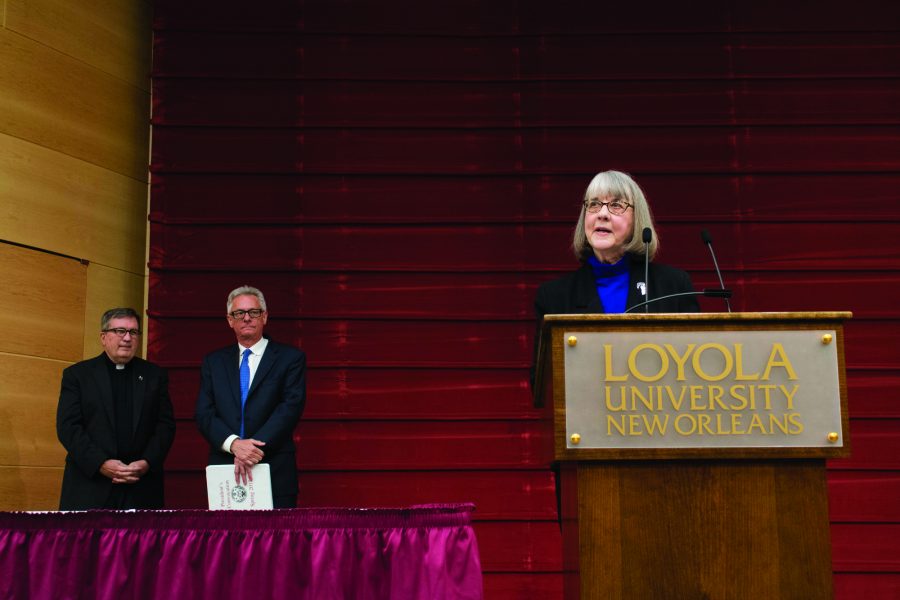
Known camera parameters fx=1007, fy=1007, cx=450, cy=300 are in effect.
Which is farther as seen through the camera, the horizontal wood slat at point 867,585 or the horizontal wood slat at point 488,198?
the horizontal wood slat at point 488,198

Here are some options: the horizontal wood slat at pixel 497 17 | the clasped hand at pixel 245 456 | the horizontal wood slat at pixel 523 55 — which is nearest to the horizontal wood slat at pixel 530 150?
the horizontal wood slat at pixel 523 55

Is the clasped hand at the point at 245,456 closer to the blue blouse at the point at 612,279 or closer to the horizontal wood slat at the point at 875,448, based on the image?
the blue blouse at the point at 612,279

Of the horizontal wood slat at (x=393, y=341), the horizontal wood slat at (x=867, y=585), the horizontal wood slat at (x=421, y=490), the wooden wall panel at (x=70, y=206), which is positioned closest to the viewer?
the wooden wall panel at (x=70, y=206)

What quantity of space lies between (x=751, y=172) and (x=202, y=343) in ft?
8.74

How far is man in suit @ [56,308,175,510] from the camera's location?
376 centimetres

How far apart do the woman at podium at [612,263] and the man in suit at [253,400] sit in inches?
58.4

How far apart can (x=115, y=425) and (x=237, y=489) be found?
65cm

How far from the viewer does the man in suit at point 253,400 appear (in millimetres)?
3758

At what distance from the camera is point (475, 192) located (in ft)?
15.5

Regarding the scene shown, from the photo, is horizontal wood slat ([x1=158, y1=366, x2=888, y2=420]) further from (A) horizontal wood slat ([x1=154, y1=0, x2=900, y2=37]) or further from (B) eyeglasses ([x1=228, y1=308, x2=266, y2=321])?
(A) horizontal wood slat ([x1=154, y1=0, x2=900, y2=37])

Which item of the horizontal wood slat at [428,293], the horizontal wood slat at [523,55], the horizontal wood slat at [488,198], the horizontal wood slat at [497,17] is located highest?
the horizontal wood slat at [497,17]

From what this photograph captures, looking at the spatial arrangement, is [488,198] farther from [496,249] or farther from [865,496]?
[865,496]

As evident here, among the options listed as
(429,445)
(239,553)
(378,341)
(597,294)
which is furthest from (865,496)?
(239,553)

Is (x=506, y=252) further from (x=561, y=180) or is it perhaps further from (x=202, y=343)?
(x=202, y=343)
